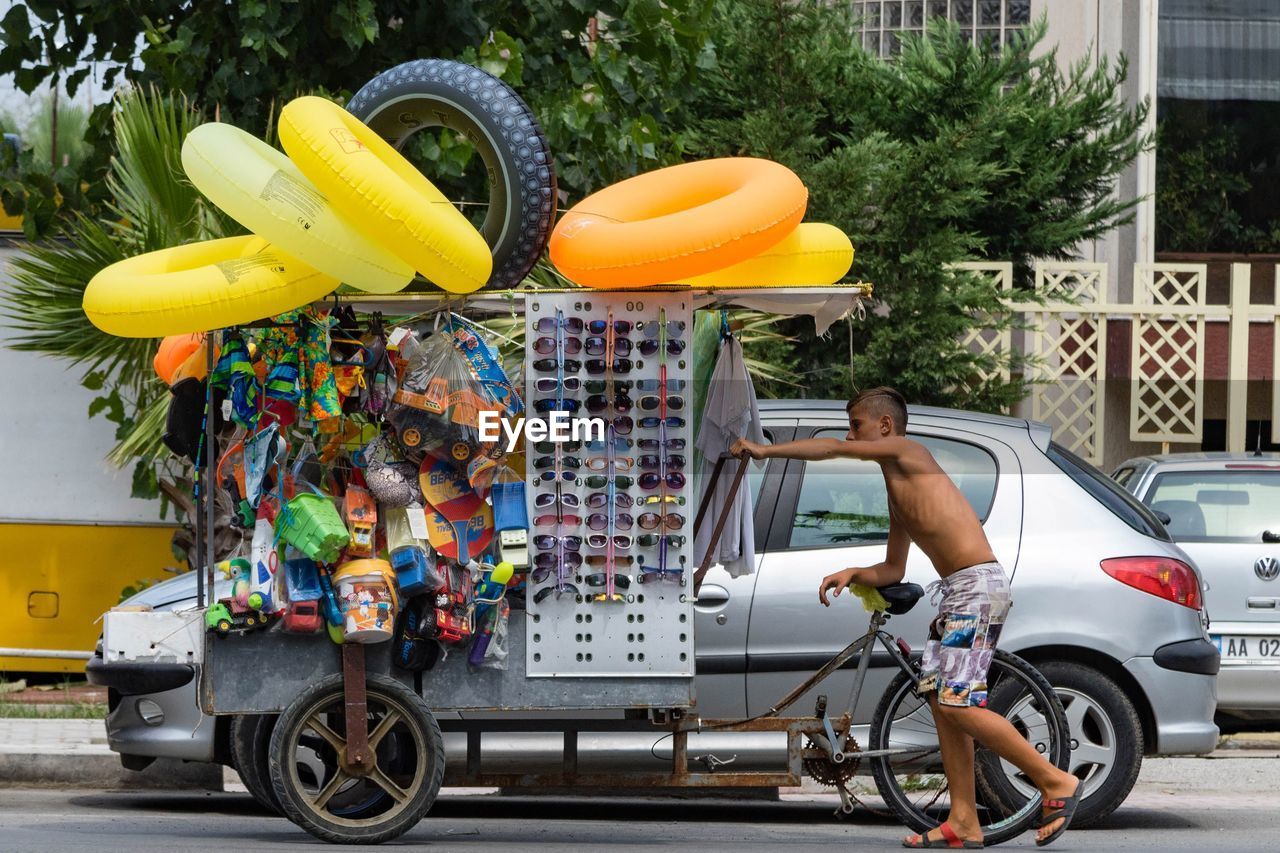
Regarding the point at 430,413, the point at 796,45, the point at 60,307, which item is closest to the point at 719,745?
the point at 430,413

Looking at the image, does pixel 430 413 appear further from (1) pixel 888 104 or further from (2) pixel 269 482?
(1) pixel 888 104

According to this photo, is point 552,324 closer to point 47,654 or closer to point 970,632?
point 970,632

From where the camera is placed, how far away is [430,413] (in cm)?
603

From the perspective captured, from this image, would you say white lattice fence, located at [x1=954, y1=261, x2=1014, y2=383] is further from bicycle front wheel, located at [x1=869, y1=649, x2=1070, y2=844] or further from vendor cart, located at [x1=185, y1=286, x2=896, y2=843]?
vendor cart, located at [x1=185, y1=286, x2=896, y2=843]

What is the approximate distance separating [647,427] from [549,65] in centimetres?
499

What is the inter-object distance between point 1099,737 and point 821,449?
2.03 m

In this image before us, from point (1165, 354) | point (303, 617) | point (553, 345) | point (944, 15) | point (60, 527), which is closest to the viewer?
point (303, 617)

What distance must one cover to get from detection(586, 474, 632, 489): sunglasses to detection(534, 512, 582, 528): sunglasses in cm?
13

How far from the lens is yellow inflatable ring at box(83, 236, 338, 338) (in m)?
5.82

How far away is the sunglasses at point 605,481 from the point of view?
241 inches

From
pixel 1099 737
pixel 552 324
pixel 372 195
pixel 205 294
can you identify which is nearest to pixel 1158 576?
pixel 1099 737

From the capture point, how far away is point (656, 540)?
6145 millimetres

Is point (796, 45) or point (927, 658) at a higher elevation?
point (796, 45)

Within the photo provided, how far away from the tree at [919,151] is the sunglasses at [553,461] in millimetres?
5993
